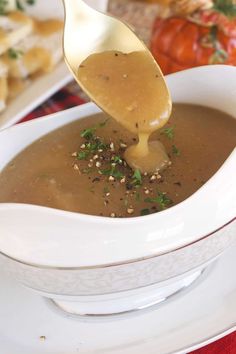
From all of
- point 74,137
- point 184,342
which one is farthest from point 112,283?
point 74,137

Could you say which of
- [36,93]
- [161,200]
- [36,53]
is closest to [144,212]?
[161,200]

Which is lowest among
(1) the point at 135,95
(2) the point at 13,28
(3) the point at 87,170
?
(2) the point at 13,28

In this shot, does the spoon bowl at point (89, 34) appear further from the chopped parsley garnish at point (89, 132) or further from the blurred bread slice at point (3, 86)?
the blurred bread slice at point (3, 86)

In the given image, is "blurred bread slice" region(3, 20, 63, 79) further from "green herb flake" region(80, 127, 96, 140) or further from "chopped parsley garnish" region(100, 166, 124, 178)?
"chopped parsley garnish" region(100, 166, 124, 178)

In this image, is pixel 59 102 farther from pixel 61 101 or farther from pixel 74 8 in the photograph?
pixel 74 8

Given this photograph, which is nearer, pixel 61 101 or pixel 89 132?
pixel 89 132

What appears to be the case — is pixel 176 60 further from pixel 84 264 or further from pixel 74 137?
pixel 84 264
